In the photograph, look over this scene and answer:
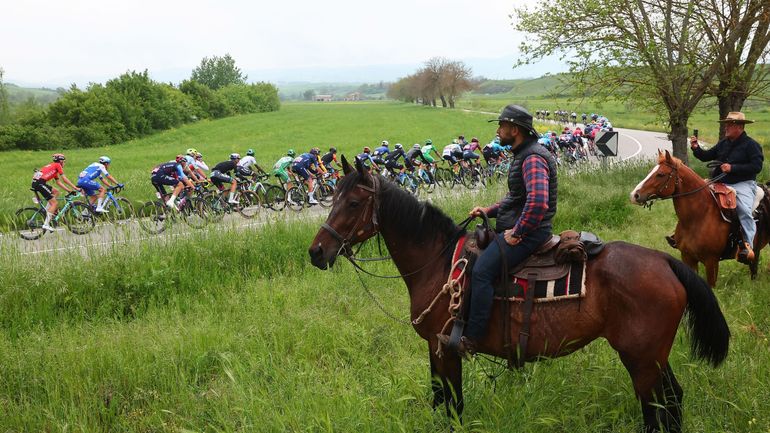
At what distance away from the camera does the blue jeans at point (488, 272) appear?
3816mm

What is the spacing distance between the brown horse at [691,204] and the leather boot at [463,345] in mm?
4139

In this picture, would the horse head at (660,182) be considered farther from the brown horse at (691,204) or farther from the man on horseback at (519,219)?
the man on horseback at (519,219)

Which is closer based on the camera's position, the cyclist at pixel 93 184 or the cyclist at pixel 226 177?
the cyclist at pixel 93 184

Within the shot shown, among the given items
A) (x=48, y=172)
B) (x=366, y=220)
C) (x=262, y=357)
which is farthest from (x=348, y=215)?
(x=48, y=172)

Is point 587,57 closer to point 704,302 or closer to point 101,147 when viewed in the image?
point 704,302

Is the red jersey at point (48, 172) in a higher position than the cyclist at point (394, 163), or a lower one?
higher

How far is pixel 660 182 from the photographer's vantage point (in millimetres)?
6859

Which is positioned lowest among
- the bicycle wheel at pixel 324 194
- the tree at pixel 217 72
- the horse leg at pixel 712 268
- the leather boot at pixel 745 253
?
the bicycle wheel at pixel 324 194

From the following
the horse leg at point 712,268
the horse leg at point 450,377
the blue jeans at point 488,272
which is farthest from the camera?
the horse leg at point 712,268

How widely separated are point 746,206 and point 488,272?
5.26m

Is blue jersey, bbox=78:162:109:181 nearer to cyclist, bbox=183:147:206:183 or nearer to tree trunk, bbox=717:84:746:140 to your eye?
cyclist, bbox=183:147:206:183

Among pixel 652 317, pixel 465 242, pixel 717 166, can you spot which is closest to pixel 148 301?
pixel 465 242

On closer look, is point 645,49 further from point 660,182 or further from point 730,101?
point 660,182

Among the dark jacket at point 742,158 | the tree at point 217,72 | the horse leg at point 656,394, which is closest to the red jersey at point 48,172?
the horse leg at point 656,394
